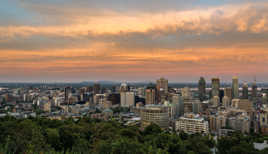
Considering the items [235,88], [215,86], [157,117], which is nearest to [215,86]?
[215,86]

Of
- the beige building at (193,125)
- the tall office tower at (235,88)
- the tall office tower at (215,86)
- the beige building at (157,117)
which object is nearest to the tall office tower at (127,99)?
the tall office tower at (215,86)

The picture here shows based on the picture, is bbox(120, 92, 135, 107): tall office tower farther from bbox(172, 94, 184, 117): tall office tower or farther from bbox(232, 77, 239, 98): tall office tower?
bbox(232, 77, 239, 98): tall office tower

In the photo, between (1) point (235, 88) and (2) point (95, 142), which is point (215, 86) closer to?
(1) point (235, 88)

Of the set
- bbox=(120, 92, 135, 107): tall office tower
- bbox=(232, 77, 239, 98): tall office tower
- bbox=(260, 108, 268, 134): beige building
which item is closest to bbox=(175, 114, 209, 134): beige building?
bbox=(260, 108, 268, 134): beige building

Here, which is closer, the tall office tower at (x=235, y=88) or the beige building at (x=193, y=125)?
the beige building at (x=193, y=125)

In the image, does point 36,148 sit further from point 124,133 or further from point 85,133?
point 124,133

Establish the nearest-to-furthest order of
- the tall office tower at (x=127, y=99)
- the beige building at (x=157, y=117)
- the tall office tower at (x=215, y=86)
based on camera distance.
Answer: the beige building at (x=157, y=117) → the tall office tower at (x=127, y=99) → the tall office tower at (x=215, y=86)

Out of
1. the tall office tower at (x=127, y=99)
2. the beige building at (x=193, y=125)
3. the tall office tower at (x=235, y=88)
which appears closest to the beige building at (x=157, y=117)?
the beige building at (x=193, y=125)

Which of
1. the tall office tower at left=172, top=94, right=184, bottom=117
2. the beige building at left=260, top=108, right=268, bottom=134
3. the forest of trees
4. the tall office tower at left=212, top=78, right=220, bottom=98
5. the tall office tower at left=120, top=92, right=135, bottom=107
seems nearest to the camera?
the forest of trees

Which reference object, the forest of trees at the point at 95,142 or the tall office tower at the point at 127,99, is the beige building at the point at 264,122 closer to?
the forest of trees at the point at 95,142

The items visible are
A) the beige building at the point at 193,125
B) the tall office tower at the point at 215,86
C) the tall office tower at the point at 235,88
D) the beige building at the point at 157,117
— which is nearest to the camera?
the beige building at the point at 193,125

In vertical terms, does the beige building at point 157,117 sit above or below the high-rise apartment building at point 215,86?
below
